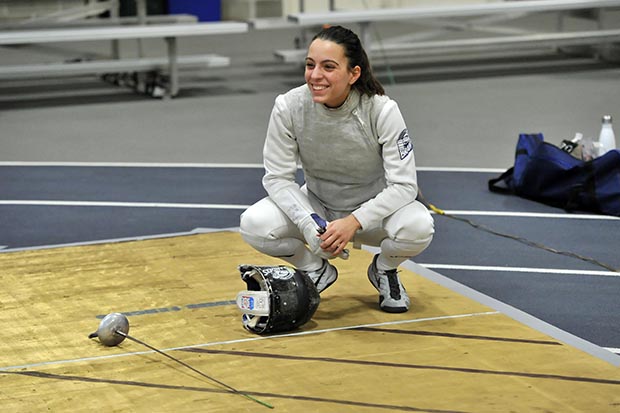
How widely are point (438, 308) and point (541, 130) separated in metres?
4.19

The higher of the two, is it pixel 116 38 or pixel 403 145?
pixel 403 145

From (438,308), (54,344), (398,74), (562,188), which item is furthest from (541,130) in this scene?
(54,344)

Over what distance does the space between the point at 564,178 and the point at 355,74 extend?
2.42 m

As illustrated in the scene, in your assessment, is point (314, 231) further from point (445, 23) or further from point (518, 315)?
point (445, 23)

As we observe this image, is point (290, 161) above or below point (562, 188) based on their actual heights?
above

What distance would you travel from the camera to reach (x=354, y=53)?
12.9 ft

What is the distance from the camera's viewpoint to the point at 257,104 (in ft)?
31.2

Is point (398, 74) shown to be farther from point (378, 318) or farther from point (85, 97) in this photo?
point (378, 318)

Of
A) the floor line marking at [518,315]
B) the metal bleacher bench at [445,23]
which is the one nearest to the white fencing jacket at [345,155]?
the floor line marking at [518,315]

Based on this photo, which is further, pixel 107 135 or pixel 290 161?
pixel 107 135

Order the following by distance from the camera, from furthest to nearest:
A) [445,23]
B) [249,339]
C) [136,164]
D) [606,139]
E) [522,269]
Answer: [445,23] → [136,164] → [606,139] → [522,269] → [249,339]

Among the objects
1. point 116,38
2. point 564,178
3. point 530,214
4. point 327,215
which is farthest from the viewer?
point 116,38

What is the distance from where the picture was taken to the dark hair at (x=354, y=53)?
12.8ft

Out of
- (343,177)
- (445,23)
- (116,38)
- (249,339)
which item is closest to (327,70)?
(343,177)
